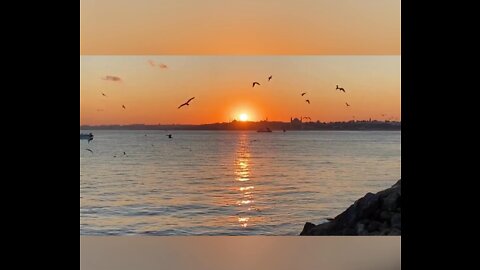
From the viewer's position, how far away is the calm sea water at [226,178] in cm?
1184

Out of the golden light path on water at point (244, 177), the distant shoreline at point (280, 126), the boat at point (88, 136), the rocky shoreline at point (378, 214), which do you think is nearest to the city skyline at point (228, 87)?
the distant shoreline at point (280, 126)

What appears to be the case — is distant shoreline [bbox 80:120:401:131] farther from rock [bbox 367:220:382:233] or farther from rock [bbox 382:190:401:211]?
rock [bbox 367:220:382:233]

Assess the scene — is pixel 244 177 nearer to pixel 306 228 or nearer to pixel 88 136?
pixel 306 228

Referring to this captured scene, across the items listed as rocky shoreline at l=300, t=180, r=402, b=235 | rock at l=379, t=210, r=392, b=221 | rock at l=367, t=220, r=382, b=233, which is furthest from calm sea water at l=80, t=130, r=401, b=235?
rock at l=367, t=220, r=382, b=233

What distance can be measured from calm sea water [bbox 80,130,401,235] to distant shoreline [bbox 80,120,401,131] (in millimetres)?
140

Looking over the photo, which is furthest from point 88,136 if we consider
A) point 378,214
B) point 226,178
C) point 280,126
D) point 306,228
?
point 378,214

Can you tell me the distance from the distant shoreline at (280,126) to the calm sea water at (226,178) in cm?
14

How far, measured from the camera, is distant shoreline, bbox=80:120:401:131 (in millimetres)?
10703

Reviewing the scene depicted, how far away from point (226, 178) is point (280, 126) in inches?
63.4

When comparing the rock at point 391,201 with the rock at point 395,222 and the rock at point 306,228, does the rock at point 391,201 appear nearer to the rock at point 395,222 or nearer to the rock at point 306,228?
the rock at point 395,222
